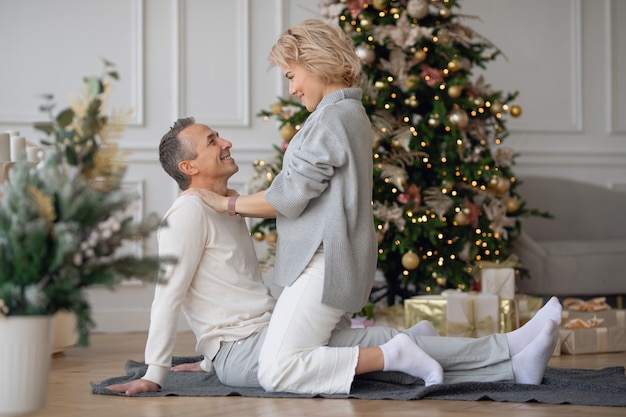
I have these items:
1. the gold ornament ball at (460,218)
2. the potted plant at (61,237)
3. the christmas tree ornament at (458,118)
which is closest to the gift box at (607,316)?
the gold ornament ball at (460,218)

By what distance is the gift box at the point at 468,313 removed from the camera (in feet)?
12.3

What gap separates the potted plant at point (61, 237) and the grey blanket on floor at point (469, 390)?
3.60ft

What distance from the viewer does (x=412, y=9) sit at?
14.3 feet

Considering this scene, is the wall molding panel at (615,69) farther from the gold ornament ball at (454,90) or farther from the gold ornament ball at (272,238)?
the gold ornament ball at (272,238)

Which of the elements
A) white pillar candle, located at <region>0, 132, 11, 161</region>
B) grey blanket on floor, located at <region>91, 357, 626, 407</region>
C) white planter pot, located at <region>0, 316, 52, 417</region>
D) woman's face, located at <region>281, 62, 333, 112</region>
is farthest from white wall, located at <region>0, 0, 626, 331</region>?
white planter pot, located at <region>0, 316, 52, 417</region>

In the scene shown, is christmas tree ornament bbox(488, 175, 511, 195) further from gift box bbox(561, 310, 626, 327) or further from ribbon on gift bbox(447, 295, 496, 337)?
ribbon on gift bbox(447, 295, 496, 337)

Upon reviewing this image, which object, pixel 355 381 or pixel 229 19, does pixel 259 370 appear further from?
pixel 229 19

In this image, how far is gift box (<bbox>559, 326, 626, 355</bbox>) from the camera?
3.67 meters

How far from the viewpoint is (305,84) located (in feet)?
8.72

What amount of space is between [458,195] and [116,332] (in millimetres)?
1939

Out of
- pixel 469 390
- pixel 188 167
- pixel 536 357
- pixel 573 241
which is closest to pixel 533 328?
pixel 536 357

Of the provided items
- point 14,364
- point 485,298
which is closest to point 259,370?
point 14,364

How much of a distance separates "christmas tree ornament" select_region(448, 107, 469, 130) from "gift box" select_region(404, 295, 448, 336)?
33.8 inches

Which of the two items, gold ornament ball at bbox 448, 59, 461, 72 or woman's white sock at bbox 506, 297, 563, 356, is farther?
gold ornament ball at bbox 448, 59, 461, 72
